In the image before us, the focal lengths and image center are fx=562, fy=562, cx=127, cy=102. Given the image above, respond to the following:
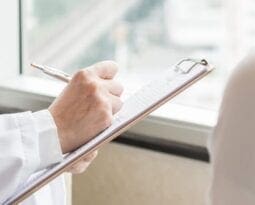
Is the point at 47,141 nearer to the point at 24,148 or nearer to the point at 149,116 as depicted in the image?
the point at 24,148

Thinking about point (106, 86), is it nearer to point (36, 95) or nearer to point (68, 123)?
point (68, 123)

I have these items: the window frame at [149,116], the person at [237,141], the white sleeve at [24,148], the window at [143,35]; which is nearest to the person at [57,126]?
the white sleeve at [24,148]

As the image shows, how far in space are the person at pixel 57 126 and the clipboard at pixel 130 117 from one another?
16 mm

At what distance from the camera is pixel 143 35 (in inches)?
53.2

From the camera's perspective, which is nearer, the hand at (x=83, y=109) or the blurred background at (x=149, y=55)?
the hand at (x=83, y=109)

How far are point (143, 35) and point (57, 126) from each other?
0.64m

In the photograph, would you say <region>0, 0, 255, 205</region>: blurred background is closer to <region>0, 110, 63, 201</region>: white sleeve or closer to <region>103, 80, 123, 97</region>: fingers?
<region>103, 80, 123, 97</region>: fingers

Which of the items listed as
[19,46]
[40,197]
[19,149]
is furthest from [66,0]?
[19,149]

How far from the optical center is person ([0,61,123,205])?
717 mm

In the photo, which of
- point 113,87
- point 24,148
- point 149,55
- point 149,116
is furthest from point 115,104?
point 149,55

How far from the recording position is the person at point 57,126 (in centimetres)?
72

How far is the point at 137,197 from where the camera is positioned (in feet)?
4.00

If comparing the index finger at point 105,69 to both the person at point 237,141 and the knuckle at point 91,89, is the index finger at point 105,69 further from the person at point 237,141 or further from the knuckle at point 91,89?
the person at point 237,141

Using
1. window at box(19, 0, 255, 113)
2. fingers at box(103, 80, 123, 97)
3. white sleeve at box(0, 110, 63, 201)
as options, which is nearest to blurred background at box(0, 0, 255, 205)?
window at box(19, 0, 255, 113)
